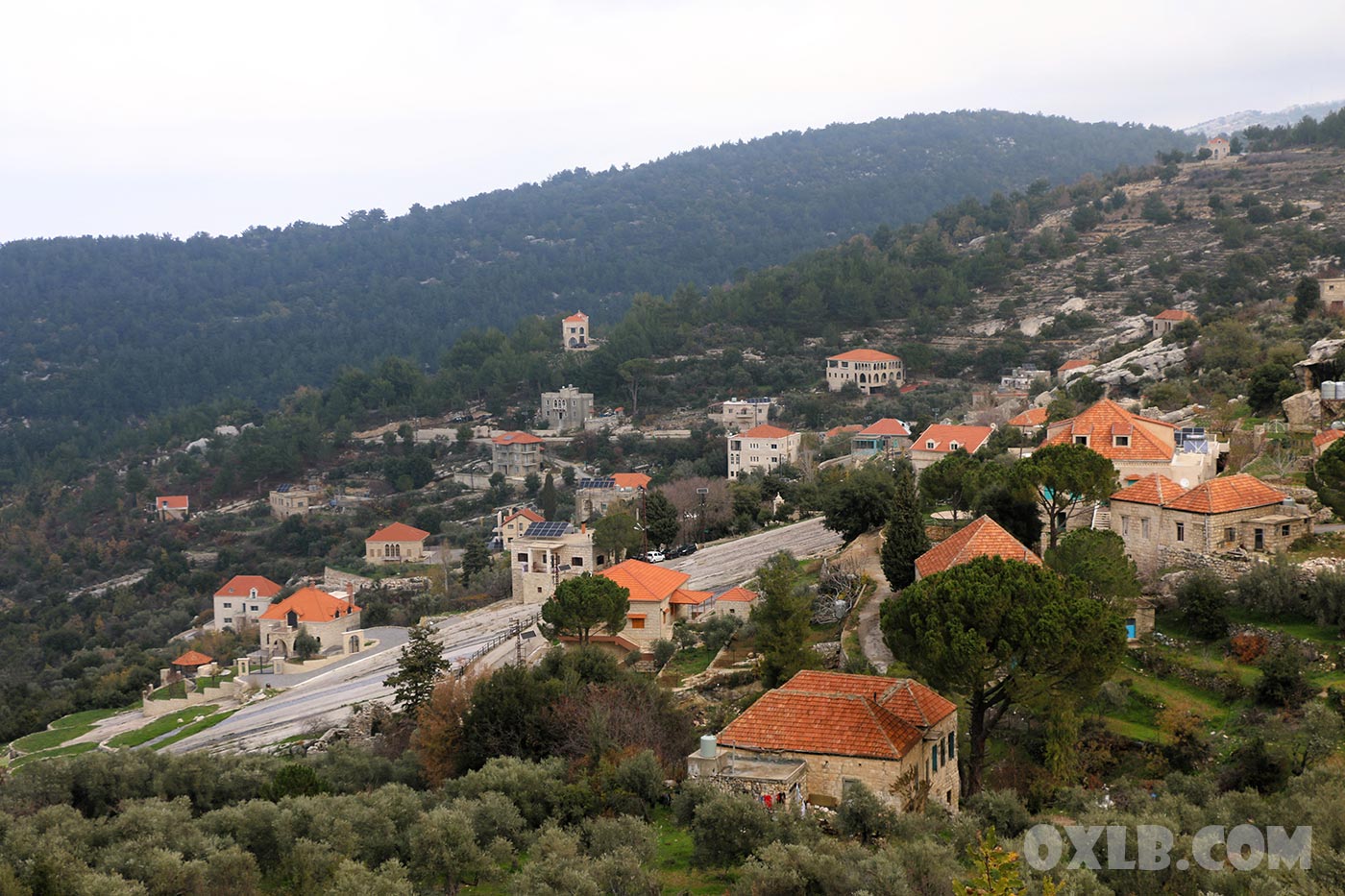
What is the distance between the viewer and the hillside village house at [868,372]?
7169cm

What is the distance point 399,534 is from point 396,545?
1.87 ft

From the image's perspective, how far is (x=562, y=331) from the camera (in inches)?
3804

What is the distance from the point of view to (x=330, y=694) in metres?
32.4

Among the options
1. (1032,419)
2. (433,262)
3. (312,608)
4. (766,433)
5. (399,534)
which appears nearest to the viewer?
(1032,419)

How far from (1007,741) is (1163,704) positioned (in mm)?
2148

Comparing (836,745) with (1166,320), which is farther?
(1166,320)

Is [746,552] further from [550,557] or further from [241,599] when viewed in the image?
[241,599]

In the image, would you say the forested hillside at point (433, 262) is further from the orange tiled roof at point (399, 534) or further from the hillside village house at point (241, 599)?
the hillside village house at point (241, 599)

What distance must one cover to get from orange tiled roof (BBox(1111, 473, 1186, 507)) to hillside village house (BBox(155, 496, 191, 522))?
65988 mm

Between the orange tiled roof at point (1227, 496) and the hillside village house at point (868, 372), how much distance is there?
166 ft

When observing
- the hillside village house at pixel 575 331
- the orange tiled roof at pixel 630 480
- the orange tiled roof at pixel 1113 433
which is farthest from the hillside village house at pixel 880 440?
the hillside village house at pixel 575 331

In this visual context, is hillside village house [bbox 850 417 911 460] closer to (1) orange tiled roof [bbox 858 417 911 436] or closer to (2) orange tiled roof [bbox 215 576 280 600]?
(1) orange tiled roof [bbox 858 417 911 436]

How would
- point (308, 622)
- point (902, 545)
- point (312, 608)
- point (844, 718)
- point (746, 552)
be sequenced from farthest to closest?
point (312, 608) < point (308, 622) < point (746, 552) < point (902, 545) < point (844, 718)

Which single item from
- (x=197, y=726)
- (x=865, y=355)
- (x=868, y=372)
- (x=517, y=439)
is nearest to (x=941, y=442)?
(x=197, y=726)
